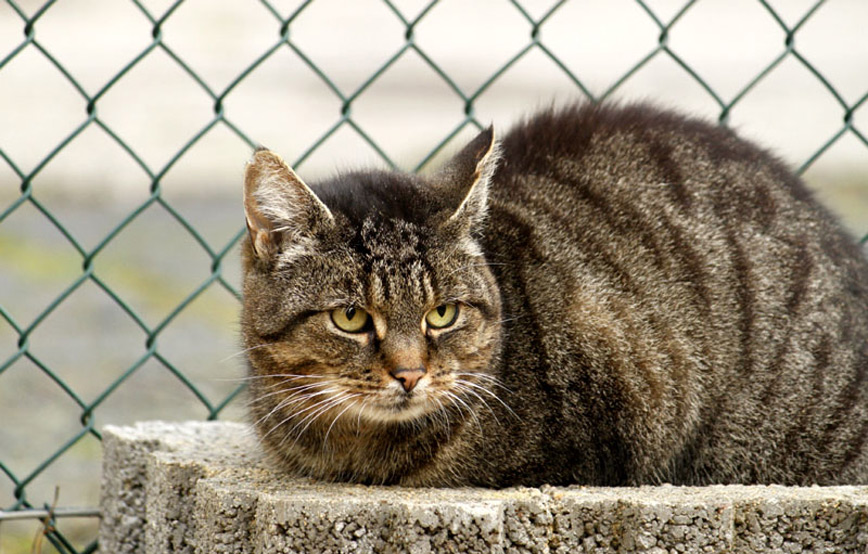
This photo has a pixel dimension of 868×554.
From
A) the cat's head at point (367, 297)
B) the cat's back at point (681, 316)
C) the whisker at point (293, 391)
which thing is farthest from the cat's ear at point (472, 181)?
the whisker at point (293, 391)

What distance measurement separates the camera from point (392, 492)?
2.83 metres

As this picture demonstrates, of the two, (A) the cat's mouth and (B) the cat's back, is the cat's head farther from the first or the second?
(B) the cat's back

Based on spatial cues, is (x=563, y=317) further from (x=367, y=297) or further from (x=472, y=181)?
(x=367, y=297)

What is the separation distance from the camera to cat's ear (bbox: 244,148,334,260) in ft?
9.62

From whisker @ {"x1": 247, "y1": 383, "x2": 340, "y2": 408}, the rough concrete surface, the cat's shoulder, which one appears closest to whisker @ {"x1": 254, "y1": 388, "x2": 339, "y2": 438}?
whisker @ {"x1": 247, "y1": 383, "x2": 340, "y2": 408}

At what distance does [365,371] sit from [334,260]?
0.31 m

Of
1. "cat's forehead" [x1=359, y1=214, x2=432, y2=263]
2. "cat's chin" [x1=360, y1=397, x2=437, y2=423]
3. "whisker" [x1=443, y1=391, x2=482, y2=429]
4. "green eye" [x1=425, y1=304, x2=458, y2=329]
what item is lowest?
"whisker" [x1=443, y1=391, x2=482, y2=429]

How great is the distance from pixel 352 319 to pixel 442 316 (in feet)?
0.85

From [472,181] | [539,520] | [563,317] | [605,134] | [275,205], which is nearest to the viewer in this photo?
[539,520]

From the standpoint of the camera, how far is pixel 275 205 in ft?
9.82

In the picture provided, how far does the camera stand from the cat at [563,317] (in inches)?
117

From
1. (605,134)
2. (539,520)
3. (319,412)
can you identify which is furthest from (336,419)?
(605,134)

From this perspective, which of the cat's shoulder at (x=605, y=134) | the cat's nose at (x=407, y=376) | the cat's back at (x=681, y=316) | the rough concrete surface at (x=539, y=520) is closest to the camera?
the rough concrete surface at (x=539, y=520)

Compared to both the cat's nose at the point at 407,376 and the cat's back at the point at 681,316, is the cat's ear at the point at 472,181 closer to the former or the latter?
the cat's back at the point at 681,316
